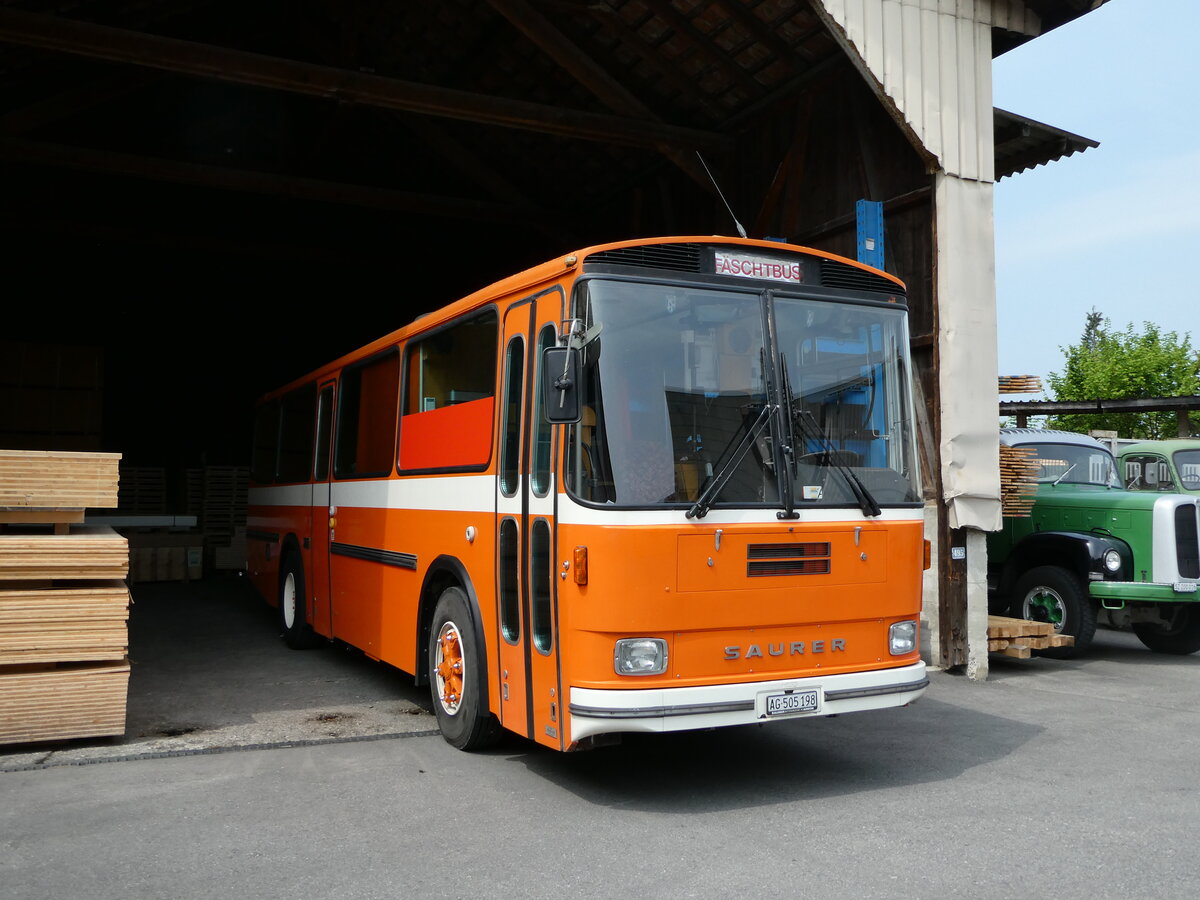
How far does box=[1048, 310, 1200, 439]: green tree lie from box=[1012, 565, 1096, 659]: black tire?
26451 millimetres

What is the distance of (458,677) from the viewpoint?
6.75 metres

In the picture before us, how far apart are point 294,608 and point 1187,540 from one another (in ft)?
29.6

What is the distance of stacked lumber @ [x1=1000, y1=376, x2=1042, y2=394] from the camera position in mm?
10828

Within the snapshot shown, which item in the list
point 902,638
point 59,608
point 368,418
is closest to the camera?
point 902,638

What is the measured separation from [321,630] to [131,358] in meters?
15.8

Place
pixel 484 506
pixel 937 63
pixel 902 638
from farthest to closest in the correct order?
pixel 937 63 < pixel 484 506 < pixel 902 638

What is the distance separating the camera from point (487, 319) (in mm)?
6777

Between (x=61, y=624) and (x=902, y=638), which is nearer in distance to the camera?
(x=902, y=638)

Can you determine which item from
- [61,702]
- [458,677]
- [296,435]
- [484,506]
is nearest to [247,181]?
[296,435]

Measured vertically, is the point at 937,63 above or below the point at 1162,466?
above

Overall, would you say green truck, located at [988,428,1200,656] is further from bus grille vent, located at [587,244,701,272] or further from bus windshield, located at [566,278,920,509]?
bus grille vent, located at [587,244,701,272]

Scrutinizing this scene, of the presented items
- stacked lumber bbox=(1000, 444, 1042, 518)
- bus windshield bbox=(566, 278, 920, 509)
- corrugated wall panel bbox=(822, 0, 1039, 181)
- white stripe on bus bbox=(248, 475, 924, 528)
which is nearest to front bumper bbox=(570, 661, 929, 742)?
white stripe on bus bbox=(248, 475, 924, 528)

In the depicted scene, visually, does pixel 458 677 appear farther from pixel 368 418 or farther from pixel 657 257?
pixel 368 418

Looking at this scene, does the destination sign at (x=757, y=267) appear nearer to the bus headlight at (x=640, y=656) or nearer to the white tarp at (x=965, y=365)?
the bus headlight at (x=640, y=656)
